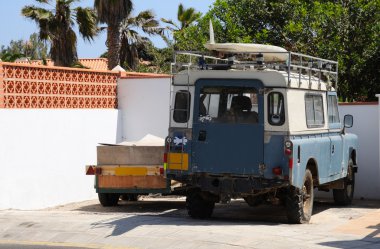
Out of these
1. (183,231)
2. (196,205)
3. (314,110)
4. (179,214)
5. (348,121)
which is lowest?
(179,214)

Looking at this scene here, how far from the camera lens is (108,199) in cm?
1714

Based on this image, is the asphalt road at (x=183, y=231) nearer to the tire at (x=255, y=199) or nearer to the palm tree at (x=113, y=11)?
the tire at (x=255, y=199)

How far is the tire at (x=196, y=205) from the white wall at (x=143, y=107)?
6551 mm

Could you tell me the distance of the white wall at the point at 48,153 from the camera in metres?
16.8

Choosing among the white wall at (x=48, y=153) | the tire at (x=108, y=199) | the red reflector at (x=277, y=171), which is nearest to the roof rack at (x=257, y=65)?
the red reflector at (x=277, y=171)

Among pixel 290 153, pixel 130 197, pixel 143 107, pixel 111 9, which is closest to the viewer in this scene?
pixel 290 153

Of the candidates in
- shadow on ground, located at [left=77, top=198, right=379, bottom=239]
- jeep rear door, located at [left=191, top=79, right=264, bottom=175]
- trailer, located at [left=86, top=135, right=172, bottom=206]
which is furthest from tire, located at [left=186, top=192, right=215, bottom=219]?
trailer, located at [left=86, top=135, right=172, bottom=206]

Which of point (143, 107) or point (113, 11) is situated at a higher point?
point (113, 11)

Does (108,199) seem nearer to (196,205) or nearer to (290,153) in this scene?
(196,205)

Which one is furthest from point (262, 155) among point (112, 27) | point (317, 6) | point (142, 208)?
point (112, 27)

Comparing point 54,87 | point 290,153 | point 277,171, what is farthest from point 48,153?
point 290,153

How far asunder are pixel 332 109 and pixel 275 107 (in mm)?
3025

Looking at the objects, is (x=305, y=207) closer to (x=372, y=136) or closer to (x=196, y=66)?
(x=196, y=66)

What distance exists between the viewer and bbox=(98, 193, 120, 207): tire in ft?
55.8
